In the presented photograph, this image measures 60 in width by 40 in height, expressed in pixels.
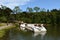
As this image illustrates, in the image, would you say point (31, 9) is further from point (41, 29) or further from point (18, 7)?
point (41, 29)

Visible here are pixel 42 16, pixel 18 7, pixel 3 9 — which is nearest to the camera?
pixel 42 16

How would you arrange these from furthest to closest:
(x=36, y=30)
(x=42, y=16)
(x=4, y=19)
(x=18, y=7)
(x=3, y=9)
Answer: (x=18, y=7), (x=3, y=9), (x=42, y=16), (x=4, y=19), (x=36, y=30)

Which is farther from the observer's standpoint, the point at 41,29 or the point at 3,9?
the point at 3,9

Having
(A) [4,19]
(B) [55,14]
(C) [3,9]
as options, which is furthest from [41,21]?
(C) [3,9]

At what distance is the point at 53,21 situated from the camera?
423 ft

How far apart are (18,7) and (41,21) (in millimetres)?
38227

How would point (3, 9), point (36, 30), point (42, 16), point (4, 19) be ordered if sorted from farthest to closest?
point (3, 9) → point (42, 16) → point (4, 19) → point (36, 30)

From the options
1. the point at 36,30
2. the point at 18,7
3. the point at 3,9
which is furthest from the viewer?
the point at 18,7

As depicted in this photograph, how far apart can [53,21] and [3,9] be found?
130ft

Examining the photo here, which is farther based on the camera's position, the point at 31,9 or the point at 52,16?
the point at 31,9

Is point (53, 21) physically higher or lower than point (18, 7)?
lower

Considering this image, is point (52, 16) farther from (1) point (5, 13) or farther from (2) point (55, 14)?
(1) point (5, 13)

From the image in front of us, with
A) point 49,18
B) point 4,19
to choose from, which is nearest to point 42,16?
point 49,18

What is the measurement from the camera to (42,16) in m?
134
